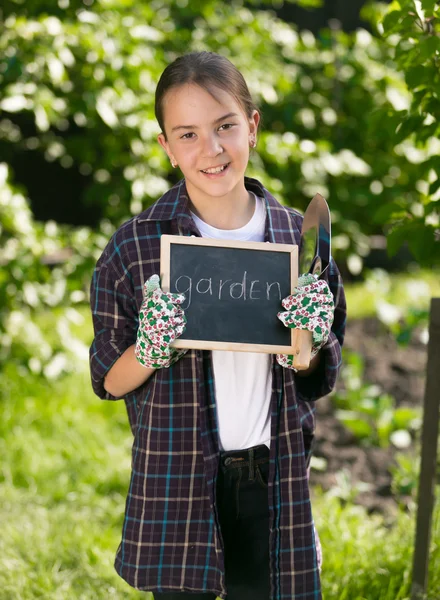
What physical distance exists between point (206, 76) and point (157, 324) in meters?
0.56

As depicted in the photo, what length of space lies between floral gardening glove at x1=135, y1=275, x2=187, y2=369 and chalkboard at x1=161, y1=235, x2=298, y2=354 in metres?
0.04

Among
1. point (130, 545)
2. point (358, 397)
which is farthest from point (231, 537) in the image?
point (358, 397)

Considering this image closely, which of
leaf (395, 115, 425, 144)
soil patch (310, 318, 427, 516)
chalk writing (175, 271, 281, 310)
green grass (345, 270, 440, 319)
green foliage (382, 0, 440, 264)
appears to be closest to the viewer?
chalk writing (175, 271, 281, 310)

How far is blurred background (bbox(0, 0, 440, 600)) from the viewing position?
243cm

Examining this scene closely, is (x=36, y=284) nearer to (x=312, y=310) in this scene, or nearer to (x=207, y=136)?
(x=207, y=136)

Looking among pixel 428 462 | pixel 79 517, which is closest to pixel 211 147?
pixel 428 462

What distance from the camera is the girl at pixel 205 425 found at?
1667 millimetres

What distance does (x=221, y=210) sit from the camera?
1.76 meters

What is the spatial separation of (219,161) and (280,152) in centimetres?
322

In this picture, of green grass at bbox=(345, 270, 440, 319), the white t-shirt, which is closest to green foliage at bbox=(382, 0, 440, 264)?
the white t-shirt

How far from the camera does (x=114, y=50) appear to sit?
3885 millimetres

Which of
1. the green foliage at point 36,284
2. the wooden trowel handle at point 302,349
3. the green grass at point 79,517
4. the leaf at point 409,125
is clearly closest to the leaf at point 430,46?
the leaf at point 409,125

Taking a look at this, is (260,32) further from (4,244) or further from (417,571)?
(417,571)

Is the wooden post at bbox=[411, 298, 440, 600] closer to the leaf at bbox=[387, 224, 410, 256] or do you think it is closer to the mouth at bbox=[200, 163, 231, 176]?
the leaf at bbox=[387, 224, 410, 256]
